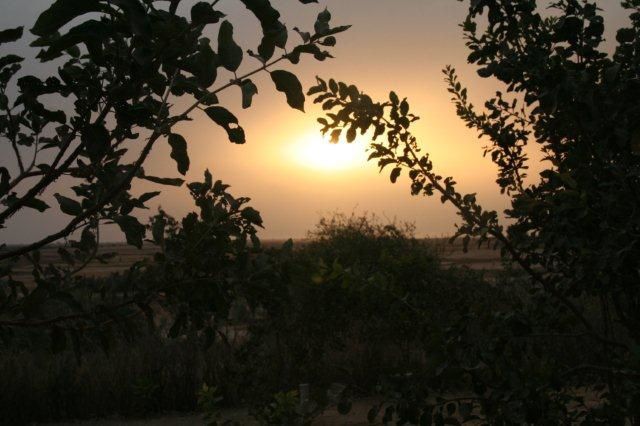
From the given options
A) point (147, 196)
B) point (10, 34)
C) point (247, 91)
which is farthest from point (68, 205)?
point (247, 91)

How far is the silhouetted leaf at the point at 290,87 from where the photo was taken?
5.57 feet

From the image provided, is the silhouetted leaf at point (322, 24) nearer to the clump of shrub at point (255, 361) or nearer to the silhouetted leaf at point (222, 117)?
the silhouetted leaf at point (222, 117)

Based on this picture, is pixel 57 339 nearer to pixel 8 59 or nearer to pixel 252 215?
pixel 252 215

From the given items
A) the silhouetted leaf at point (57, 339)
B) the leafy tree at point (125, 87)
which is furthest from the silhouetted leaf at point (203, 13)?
the silhouetted leaf at point (57, 339)

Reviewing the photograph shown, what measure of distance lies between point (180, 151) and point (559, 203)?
198 cm

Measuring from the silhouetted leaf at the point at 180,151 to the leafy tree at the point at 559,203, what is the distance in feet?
4.86

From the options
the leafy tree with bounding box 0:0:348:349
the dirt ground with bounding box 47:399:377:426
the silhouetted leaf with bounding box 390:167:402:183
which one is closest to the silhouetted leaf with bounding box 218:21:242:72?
the leafy tree with bounding box 0:0:348:349

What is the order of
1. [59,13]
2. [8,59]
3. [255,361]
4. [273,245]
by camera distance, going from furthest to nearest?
[255,361]
[273,245]
[8,59]
[59,13]

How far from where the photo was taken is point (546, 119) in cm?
373

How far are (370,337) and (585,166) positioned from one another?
7229 mm

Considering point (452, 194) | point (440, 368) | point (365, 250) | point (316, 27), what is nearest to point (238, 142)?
point (316, 27)

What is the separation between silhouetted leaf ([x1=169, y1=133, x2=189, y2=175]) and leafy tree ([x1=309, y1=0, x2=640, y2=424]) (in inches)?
58.3

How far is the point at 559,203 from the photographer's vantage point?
3.13 metres

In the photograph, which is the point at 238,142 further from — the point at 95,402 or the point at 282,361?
the point at 95,402
